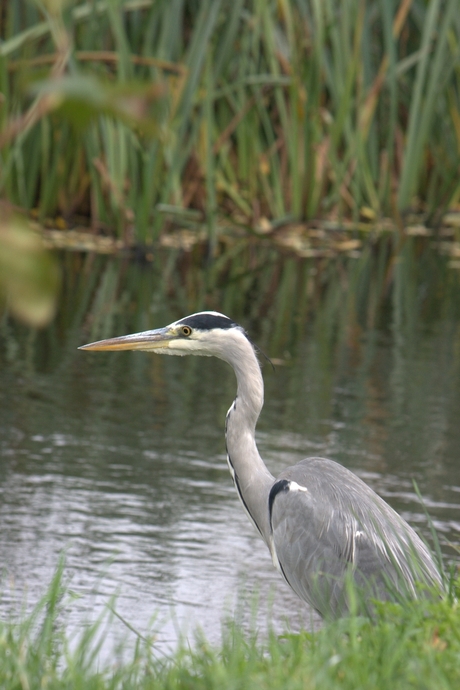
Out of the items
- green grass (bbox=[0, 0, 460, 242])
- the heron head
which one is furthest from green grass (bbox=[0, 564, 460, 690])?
green grass (bbox=[0, 0, 460, 242])

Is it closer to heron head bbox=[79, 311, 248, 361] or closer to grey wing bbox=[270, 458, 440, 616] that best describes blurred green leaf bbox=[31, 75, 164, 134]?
grey wing bbox=[270, 458, 440, 616]

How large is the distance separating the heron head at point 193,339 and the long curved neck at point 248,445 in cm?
6

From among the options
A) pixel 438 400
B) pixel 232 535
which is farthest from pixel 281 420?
pixel 232 535

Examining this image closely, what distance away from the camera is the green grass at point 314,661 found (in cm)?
238

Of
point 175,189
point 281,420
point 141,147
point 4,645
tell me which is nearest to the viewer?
point 4,645

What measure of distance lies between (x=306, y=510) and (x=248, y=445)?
0.53 metres

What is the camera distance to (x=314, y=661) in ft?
8.08

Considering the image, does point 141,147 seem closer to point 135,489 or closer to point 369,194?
point 369,194

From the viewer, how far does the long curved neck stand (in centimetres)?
451

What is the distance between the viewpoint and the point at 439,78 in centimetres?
1346

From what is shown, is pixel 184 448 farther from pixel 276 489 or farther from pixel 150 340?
pixel 276 489

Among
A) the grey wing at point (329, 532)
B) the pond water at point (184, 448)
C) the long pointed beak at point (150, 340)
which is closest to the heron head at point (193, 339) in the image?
the long pointed beak at point (150, 340)

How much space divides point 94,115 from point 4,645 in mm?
1932

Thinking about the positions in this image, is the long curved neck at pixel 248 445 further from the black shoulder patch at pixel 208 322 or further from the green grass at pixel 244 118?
the green grass at pixel 244 118
